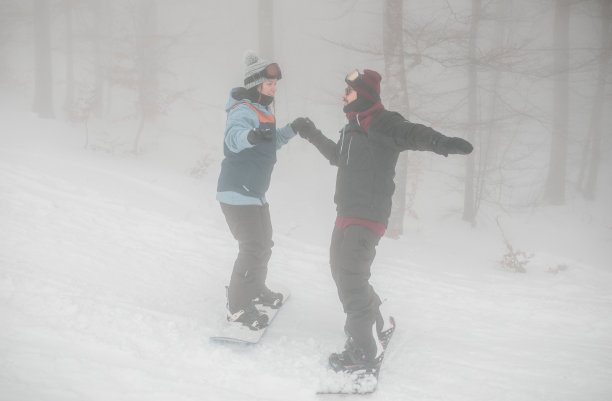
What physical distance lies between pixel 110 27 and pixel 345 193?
21.5m

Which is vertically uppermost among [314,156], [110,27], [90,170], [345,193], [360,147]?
[110,27]

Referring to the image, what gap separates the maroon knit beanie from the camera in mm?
2934

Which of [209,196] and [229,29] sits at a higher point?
[229,29]

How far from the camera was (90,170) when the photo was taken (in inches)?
317

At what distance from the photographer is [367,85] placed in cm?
294

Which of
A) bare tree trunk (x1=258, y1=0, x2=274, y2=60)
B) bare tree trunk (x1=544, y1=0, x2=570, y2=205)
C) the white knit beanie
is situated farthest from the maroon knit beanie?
bare tree trunk (x1=544, y1=0, x2=570, y2=205)

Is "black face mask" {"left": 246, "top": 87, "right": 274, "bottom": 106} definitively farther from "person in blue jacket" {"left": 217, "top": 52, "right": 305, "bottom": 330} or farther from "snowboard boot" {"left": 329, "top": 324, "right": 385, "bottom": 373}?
"snowboard boot" {"left": 329, "top": 324, "right": 385, "bottom": 373}

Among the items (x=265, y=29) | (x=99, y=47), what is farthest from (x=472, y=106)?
(x=99, y=47)

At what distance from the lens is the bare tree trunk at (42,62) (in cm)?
1464

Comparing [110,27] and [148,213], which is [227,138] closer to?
[148,213]

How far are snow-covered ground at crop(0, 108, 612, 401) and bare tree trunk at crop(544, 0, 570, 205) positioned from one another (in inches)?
277

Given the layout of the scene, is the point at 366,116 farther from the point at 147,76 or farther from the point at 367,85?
the point at 147,76

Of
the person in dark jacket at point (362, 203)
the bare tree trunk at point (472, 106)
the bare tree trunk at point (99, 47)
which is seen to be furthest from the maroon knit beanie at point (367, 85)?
the bare tree trunk at point (99, 47)

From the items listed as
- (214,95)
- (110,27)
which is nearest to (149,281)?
(110,27)
